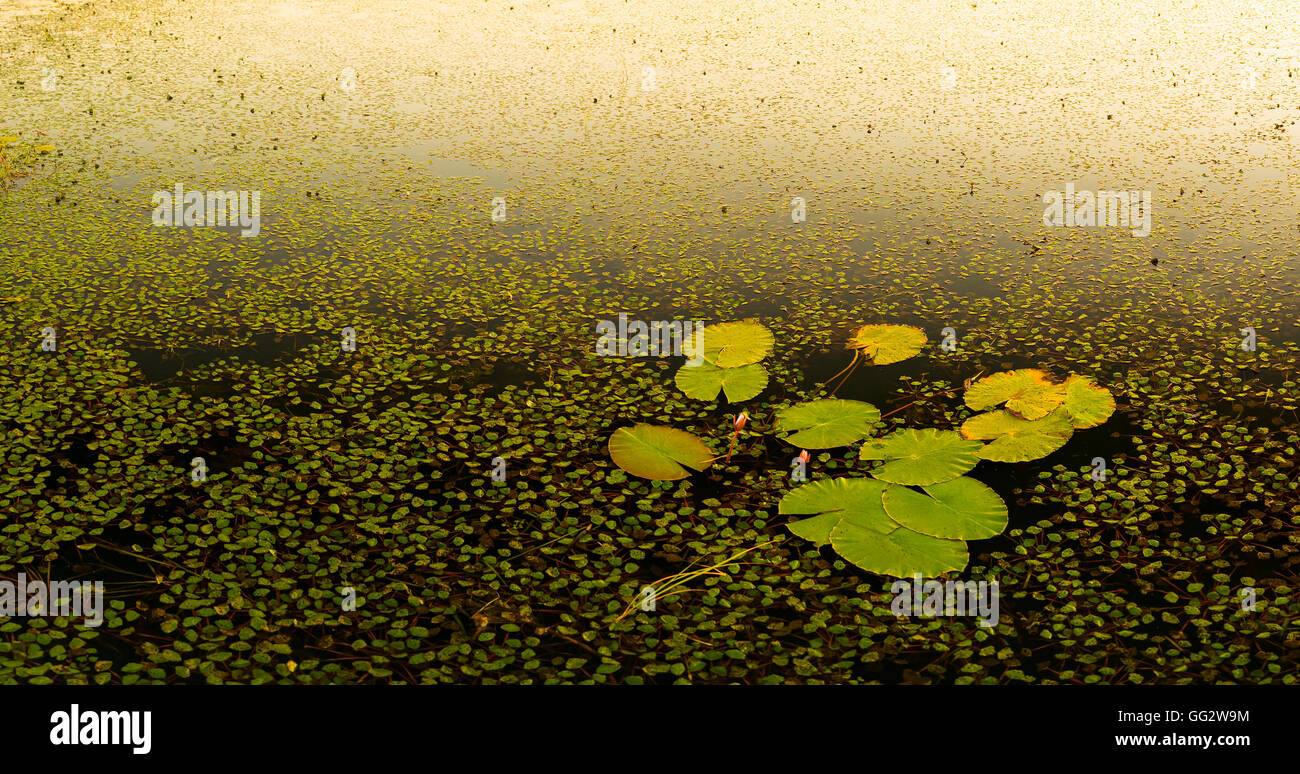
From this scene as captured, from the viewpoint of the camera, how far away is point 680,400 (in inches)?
186

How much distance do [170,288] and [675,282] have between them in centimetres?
306

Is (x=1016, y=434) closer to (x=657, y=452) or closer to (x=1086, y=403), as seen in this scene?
(x=1086, y=403)

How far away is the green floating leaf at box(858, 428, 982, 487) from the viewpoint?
13.2 feet

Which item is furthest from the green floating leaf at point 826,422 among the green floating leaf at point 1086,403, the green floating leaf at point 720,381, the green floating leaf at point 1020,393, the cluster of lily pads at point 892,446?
the green floating leaf at point 1086,403

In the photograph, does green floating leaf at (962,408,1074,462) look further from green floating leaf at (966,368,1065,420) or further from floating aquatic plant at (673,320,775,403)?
floating aquatic plant at (673,320,775,403)

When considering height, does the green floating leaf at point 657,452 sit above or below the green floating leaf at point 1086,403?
below

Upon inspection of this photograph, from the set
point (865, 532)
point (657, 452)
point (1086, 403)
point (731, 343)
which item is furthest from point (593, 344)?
point (1086, 403)

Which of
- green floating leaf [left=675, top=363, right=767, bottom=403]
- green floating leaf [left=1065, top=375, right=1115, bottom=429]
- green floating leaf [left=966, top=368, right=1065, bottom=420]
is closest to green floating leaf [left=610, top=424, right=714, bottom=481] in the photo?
green floating leaf [left=675, top=363, right=767, bottom=403]

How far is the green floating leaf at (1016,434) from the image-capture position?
4.22 metres

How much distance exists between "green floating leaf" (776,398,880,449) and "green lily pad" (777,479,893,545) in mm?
324

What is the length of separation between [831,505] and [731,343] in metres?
1.47

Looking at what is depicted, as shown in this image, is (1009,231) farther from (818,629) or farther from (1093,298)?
(818,629)

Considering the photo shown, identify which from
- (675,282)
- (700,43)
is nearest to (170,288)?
(675,282)

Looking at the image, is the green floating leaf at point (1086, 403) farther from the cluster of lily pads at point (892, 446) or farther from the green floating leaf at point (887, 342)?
the green floating leaf at point (887, 342)
